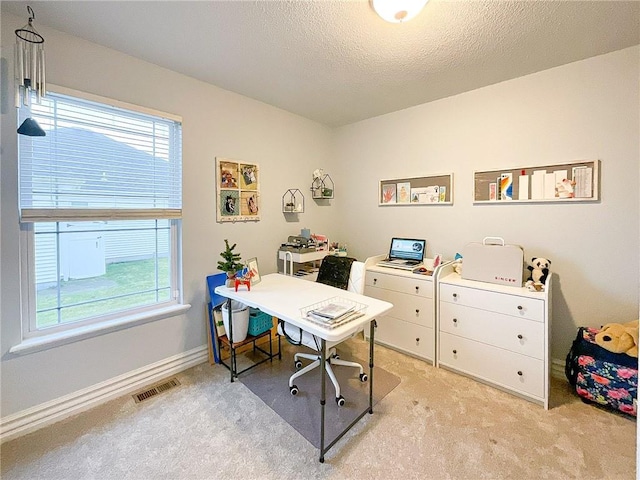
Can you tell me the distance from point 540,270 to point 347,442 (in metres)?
1.92

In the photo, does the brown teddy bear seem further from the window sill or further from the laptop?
the window sill

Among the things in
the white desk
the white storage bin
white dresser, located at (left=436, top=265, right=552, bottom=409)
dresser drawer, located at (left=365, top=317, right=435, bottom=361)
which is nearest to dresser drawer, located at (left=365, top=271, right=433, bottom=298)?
white dresser, located at (left=436, top=265, right=552, bottom=409)

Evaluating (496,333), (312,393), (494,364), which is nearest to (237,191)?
(312,393)

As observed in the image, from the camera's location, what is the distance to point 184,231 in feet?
7.92

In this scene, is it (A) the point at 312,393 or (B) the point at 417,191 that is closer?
(A) the point at 312,393

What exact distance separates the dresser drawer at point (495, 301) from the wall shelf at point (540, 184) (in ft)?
2.88

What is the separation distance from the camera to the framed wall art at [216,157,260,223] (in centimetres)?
263

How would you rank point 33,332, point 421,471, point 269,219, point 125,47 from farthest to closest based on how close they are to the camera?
1. point 269,219
2. point 125,47
3. point 33,332
4. point 421,471

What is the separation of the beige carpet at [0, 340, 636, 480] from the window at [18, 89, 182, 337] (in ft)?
2.41

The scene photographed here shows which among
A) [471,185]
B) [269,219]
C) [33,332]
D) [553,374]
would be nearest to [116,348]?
[33,332]

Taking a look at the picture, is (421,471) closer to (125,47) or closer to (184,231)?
(184,231)

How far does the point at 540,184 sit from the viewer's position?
2316mm

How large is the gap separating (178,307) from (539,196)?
10.3ft

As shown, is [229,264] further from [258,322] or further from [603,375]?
[603,375]
